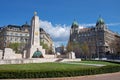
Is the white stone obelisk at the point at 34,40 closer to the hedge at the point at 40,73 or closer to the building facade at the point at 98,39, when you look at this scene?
the hedge at the point at 40,73

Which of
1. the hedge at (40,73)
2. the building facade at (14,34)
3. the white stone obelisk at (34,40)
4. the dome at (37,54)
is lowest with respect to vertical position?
the hedge at (40,73)

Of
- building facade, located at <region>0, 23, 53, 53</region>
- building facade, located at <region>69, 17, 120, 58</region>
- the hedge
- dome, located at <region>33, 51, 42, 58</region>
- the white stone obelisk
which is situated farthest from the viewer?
building facade, located at <region>69, 17, 120, 58</region>

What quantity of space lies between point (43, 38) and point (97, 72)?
324ft

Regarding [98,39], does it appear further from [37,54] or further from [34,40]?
[37,54]

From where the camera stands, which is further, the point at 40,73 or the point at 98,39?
the point at 98,39

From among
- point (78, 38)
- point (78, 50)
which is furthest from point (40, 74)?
point (78, 38)

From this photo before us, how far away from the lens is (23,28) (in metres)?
121

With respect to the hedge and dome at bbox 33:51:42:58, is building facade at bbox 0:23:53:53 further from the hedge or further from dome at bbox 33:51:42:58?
the hedge

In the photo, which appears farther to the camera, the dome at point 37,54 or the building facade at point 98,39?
the building facade at point 98,39

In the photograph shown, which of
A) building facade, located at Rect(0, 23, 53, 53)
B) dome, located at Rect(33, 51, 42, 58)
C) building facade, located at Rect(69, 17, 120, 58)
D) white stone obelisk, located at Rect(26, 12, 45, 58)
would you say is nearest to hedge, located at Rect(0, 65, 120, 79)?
dome, located at Rect(33, 51, 42, 58)

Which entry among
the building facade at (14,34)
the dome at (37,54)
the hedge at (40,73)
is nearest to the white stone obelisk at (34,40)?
the dome at (37,54)

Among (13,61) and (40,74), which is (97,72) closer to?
(40,74)

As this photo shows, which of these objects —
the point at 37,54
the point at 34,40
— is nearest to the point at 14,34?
the point at 34,40

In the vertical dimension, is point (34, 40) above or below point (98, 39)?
below
